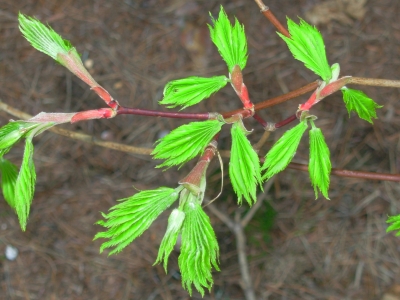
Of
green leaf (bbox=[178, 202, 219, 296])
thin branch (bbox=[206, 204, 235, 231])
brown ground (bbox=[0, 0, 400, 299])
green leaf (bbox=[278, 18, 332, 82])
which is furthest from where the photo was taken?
brown ground (bbox=[0, 0, 400, 299])

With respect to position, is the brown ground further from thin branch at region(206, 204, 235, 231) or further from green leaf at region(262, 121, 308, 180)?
green leaf at region(262, 121, 308, 180)

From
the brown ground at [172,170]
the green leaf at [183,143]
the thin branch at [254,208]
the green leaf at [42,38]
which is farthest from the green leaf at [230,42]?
the brown ground at [172,170]

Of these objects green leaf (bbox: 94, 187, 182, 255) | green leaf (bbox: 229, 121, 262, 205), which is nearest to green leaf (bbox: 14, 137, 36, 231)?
green leaf (bbox: 94, 187, 182, 255)

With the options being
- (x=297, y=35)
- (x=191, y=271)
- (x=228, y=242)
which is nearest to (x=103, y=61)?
(x=228, y=242)

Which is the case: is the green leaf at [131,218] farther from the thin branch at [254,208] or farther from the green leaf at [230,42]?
the thin branch at [254,208]

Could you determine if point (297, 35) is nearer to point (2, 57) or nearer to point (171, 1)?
point (171, 1)

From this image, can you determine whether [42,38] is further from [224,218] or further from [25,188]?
[224,218]
